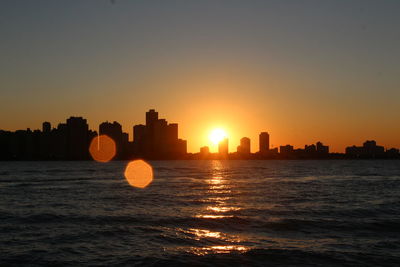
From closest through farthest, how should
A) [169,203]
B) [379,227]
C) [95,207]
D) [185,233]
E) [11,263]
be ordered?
[11,263], [185,233], [379,227], [95,207], [169,203]

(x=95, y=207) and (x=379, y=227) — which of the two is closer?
(x=379, y=227)

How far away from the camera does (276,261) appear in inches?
883

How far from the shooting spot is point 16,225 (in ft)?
111

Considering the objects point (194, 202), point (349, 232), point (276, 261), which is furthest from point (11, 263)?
point (194, 202)

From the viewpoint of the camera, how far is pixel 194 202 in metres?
51.5

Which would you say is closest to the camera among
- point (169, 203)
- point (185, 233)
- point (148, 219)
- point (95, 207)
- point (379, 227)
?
point (185, 233)

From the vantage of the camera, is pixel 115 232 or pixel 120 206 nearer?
pixel 115 232

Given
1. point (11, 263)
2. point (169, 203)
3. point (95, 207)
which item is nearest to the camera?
point (11, 263)

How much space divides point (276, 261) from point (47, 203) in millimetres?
35479

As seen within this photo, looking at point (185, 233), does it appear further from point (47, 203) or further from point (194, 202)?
point (47, 203)

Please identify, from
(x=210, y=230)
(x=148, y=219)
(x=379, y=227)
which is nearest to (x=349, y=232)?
(x=379, y=227)

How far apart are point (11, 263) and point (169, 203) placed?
2828cm

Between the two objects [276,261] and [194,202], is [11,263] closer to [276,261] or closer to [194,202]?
[276,261]

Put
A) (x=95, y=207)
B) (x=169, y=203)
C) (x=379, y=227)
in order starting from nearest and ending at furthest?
(x=379, y=227), (x=95, y=207), (x=169, y=203)
